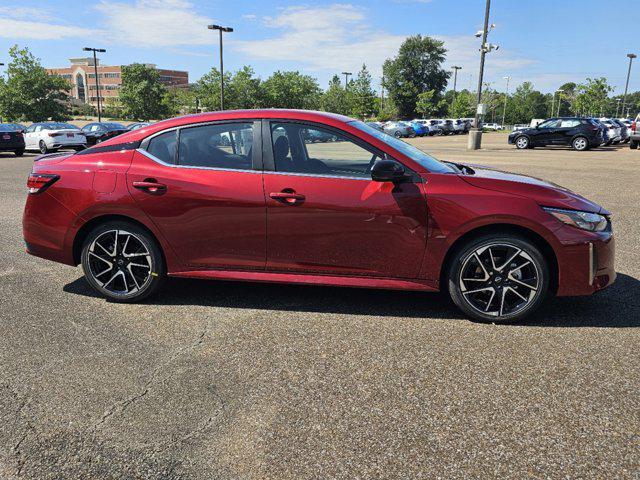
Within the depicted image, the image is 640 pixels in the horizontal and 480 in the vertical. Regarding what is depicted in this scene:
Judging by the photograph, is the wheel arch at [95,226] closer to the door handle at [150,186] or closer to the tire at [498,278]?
the door handle at [150,186]

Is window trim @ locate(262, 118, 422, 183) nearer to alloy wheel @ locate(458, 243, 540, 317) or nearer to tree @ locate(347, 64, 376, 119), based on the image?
alloy wheel @ locate(458, 243, 540, 317)

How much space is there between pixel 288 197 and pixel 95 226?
5.79 ft

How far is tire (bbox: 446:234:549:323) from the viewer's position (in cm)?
383

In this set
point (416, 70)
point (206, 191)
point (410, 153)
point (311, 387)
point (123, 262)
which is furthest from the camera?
point (416, 70)

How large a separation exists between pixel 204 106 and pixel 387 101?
139 feet

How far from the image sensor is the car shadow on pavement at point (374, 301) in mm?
4121

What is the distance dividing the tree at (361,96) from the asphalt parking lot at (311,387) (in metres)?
78.5

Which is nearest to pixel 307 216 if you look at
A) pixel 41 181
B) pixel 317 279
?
pixel 317 279

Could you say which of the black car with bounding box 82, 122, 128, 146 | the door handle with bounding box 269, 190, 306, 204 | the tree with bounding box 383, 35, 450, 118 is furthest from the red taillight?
the tree with bounding box 383, 35, 450, 118

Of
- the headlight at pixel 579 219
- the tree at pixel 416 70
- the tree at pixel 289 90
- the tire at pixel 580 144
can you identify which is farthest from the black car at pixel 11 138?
the tree at pixel 416 70

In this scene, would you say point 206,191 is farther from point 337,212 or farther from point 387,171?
point 387,171

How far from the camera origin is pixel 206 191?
4078mm

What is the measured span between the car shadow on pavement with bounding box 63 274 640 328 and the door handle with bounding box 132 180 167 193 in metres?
1.01

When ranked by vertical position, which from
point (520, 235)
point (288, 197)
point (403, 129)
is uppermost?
point (403, 129)
